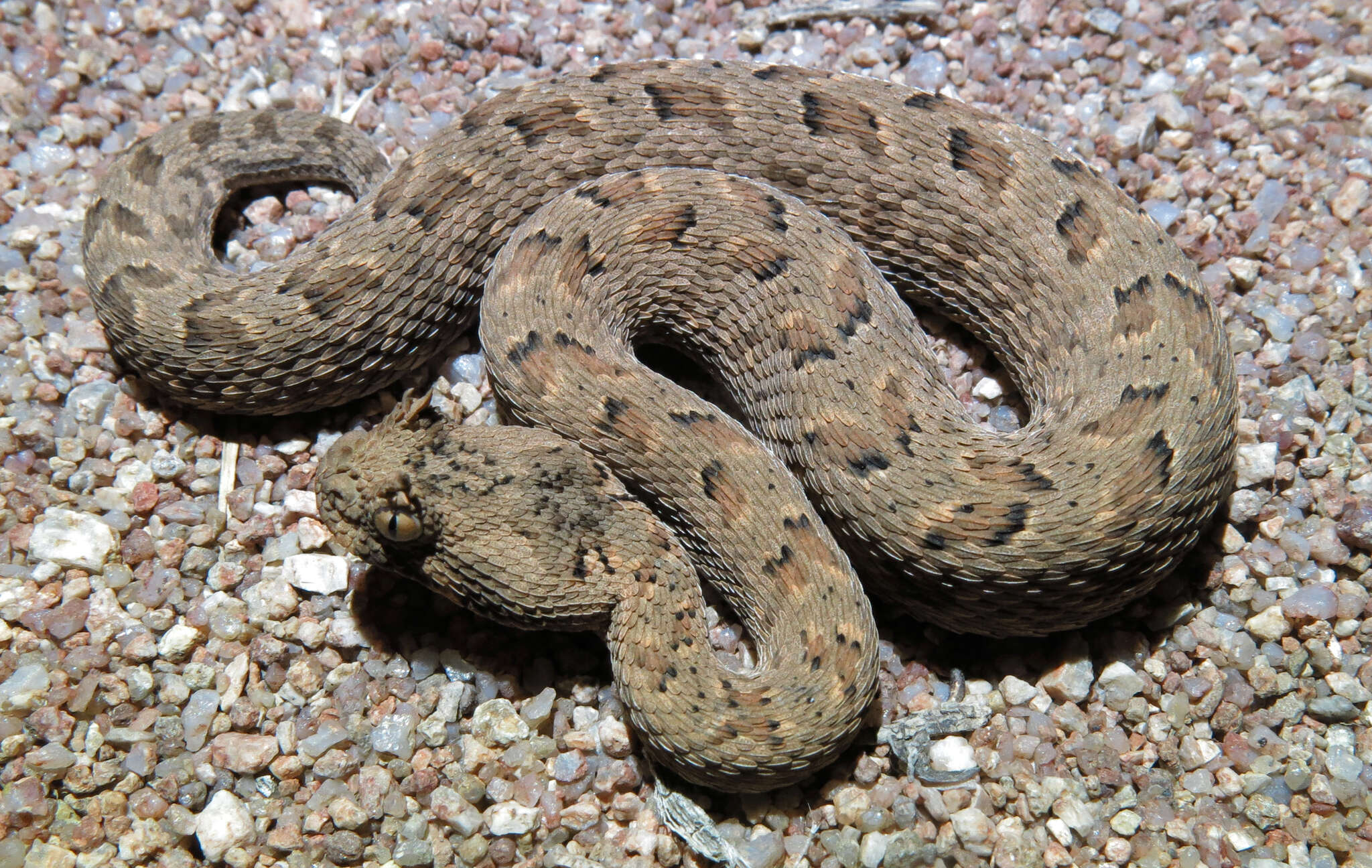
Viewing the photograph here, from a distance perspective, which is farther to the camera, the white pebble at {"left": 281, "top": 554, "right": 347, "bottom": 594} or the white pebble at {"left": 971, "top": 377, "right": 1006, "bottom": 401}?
the white pebble at {"left": 971, "top": 377, "right": 1006, "bottom": 401}

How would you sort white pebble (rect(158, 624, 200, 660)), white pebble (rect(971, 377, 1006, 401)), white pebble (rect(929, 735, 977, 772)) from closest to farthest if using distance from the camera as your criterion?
white pebble (rect(929, 735, 977, 772)) < white pebble (rect(158, 624, 200, 660)) < white pebble (rect(971, 377, 1006, 401))

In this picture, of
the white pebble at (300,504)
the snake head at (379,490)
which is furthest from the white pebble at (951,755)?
the white pebble at (300,504)

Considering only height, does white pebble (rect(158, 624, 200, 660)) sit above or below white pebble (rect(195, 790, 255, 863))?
above

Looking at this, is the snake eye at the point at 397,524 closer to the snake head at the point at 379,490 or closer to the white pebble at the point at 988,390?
the snake head at the point at 379,490

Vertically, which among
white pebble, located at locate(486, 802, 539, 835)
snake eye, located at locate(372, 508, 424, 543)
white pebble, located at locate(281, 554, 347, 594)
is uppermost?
snake eye, located at locate(372, 508, 424, 543)

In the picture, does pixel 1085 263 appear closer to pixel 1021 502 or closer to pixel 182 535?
pixel 1021 502

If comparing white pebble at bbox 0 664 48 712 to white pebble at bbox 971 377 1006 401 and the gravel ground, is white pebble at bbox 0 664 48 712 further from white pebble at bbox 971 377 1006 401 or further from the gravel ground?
white pebble at bbox 971 377 1006 401

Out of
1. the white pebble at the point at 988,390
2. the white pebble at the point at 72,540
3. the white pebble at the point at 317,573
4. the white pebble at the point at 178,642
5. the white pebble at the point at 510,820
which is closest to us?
the white pebble at the point at 510,820

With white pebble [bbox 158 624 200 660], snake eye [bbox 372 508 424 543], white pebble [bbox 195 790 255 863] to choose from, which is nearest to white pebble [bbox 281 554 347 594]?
white pebble [bbox 158 624 200 660]
